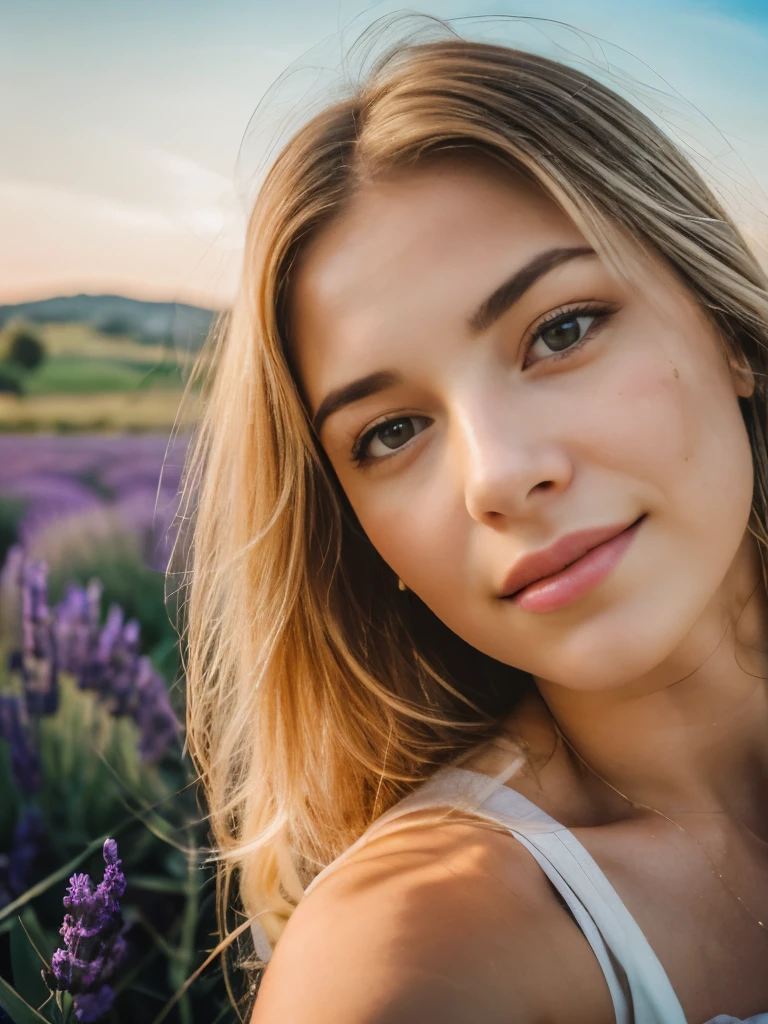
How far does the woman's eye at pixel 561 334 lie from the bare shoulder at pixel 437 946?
789 millimetres

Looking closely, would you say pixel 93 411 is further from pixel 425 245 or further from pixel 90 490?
pixel 425 245

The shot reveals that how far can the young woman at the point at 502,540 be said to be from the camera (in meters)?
1.34

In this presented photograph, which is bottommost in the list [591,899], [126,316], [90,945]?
[90,945]

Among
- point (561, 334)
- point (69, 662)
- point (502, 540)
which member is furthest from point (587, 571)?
point (69, 662)

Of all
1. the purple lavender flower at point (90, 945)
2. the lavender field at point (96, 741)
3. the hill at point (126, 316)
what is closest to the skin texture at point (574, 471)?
the hill at point (126, 316)

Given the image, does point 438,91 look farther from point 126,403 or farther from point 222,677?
point 222,677

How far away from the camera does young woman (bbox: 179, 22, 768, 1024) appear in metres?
1.34

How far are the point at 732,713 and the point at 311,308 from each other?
106 centimetres

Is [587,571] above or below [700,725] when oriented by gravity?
above

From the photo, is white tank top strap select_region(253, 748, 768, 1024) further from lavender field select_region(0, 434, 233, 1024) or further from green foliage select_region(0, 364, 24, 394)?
green foliage select_region(0, 364, 24, 394)

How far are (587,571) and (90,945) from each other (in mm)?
1057

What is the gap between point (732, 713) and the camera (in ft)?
5.64

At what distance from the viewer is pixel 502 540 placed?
1396 mm

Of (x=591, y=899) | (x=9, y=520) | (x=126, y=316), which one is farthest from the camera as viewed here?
(x=126, y=316)
